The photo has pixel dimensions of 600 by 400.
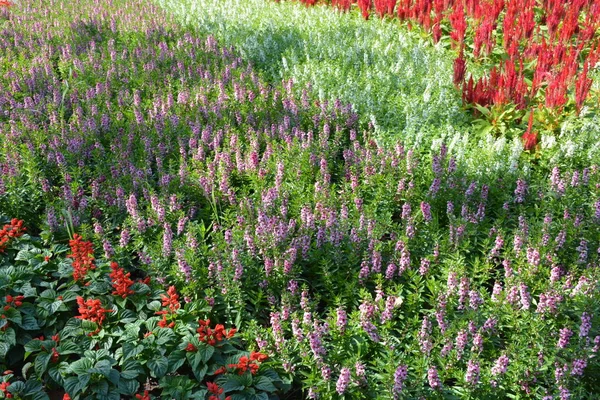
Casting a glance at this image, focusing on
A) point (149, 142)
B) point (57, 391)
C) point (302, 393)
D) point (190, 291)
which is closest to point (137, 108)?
point (149, 142)

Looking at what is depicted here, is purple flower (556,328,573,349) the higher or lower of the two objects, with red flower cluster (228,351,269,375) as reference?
higher

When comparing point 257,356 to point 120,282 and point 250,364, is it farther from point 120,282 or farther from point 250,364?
point 120,282

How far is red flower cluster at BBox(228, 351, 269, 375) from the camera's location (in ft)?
11.6

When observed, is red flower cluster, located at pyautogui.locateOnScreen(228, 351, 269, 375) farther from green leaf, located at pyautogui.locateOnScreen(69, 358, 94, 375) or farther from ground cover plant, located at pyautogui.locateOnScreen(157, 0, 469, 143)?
ground cover plant, located at pyautogui.locateOnScreen(157, 0, 469, 143)

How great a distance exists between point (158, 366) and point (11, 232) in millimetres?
2259

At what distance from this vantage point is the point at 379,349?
12.7ft

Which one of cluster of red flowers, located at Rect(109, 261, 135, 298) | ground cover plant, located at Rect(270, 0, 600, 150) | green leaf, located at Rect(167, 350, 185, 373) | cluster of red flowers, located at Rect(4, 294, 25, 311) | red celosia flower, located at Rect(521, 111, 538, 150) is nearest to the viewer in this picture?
green leaf, located at Rect(167, 350, 185, 373)

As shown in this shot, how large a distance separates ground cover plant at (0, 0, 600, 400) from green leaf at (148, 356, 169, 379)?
14mm

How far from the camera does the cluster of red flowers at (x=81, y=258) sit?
4.46m

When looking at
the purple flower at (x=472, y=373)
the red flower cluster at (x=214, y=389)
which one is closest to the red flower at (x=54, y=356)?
the red flower cluster at (x=214, y=389)

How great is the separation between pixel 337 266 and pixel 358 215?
24.9 inches

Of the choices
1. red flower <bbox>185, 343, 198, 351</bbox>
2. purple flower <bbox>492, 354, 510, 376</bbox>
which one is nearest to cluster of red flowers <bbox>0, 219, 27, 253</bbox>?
red flower <bbox>185, 343, 198, 351</bbox>

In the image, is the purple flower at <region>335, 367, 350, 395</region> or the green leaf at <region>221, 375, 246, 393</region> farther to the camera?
the green leaf at <region>221, 375, 246, 393</region>

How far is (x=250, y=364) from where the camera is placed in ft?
11.8
